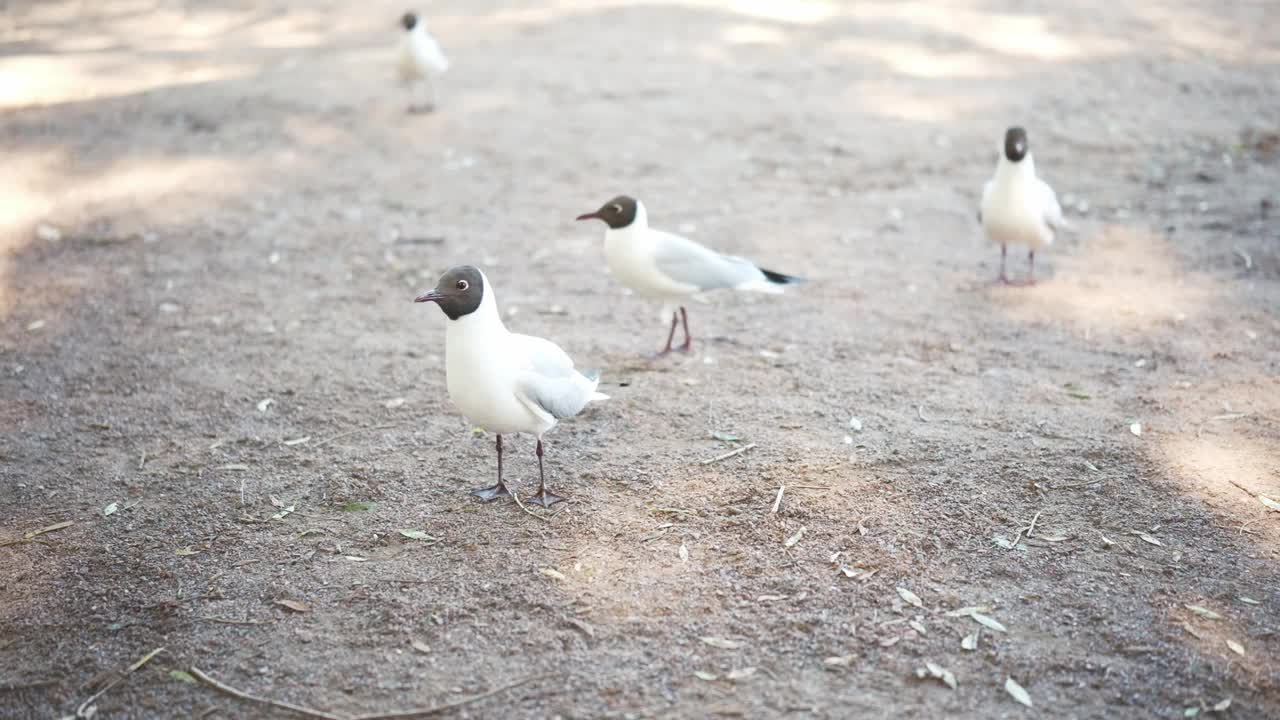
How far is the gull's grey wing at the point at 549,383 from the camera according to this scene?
399cm

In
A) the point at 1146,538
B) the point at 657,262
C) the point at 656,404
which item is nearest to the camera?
the point at 1146,538

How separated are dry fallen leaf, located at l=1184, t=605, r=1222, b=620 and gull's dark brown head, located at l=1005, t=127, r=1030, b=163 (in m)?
3.44

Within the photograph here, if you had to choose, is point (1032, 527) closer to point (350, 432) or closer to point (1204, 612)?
point (1204, 612)

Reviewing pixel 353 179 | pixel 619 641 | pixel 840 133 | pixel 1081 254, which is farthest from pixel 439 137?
pixel 619 641

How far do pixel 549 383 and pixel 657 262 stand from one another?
1488mm

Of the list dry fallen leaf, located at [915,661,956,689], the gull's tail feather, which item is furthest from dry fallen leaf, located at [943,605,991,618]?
the gull's tail feather

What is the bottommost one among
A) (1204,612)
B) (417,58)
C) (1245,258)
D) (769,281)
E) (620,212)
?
(1204,612)

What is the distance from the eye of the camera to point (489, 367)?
3.89 metres

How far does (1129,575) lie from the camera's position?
3764 mm

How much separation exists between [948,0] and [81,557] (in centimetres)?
1212

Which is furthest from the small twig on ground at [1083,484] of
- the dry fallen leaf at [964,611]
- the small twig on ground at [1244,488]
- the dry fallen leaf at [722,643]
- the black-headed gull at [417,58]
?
the black-headed gull at [417,58]

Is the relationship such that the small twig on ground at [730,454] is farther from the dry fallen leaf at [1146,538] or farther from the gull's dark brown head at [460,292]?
the dry fallen leaf at [1146,538]

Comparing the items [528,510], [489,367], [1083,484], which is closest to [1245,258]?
[1083,484]

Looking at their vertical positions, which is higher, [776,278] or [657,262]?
[657,262]
